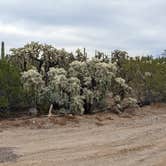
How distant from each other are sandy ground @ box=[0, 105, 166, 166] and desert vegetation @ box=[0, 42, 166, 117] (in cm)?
149

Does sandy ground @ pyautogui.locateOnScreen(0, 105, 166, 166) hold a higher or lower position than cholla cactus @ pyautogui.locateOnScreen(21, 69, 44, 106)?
lower

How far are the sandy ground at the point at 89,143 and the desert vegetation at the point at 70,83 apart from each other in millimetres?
1493

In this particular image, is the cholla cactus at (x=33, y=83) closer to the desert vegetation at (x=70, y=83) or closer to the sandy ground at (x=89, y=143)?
the desert vegetation at (x=70, y=83)

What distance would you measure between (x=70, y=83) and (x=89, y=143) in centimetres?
694

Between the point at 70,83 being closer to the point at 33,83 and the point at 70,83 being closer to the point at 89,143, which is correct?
the point at 33,83

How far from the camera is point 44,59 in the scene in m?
24.9

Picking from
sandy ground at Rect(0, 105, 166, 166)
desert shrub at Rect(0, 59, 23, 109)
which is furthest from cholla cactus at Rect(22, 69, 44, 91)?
sandy ground at Rect(0, 105, 166, 166)

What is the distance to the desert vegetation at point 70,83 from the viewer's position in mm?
22297

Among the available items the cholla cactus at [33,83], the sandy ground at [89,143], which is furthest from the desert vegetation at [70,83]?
the sandy ground at [89,143]

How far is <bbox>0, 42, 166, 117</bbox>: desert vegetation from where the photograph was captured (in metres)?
22.3

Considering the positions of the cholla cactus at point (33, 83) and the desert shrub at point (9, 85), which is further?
the cholla cactus at point (33, 83)

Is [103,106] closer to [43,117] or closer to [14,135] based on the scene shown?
[43,117]

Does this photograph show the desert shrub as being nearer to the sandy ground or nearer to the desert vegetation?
the desert vegetation

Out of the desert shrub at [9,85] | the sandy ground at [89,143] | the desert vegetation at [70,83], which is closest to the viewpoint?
the sandy ground at [89,143]
